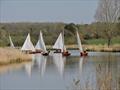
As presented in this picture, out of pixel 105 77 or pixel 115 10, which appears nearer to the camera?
pixel 105 77

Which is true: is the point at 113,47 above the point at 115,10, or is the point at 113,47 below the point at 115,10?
below

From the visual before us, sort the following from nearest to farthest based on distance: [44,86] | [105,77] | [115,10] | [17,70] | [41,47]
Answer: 1. [105,77]
2. [44,86]
3. [17,70]
4. [41,47]
5. [115,10]

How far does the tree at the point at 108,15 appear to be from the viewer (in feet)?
165

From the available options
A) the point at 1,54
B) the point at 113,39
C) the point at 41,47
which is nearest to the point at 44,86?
the point at 1,54

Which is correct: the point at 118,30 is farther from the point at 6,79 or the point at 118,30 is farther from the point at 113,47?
the point at 6,79

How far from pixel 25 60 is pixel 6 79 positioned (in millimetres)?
10055

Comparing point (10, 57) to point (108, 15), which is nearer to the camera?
point (10, 57)

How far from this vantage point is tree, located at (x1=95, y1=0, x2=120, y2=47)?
50250 mm

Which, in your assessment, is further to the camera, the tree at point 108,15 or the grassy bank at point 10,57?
the tree at point 108,15

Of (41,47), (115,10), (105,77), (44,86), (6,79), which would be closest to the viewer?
(105,77)

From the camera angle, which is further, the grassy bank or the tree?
the tree

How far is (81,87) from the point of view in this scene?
10.0 metres

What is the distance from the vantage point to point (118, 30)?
53.6 metres

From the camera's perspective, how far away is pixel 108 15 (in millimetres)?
50469
